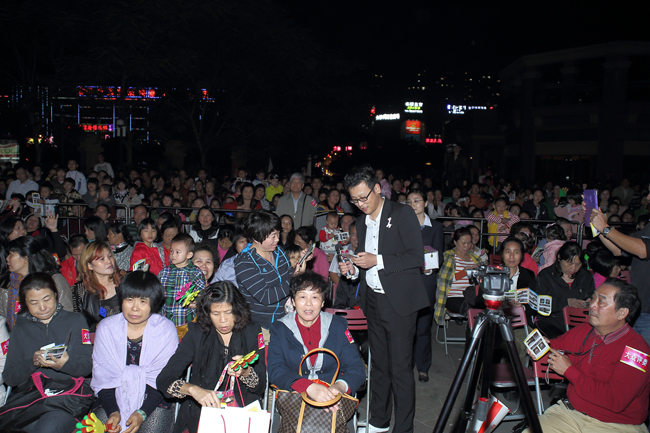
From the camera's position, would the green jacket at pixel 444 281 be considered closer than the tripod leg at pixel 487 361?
No

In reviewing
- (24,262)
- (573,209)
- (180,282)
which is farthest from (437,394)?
(573,209)

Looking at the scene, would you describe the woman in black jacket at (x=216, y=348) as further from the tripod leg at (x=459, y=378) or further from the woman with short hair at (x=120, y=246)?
the woman with short hair at (x=120, y=246)

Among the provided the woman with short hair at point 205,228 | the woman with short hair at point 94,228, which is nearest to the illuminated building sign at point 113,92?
the woman with short hair at point 205,228

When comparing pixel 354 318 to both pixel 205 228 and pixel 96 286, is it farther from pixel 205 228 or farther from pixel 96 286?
pixel 205 228

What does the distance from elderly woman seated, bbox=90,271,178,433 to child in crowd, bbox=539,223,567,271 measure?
486 cm

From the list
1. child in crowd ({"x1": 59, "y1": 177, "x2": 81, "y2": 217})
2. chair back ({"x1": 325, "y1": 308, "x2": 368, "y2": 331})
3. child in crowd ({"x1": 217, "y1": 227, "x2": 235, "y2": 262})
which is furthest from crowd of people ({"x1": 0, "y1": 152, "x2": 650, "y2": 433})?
child in crowd ({"x1": 59, "y1": 177, "x2": 81, "y2": 217})

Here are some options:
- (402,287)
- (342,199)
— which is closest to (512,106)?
(342,199)

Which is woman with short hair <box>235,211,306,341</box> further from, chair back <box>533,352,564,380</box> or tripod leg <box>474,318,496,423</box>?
chair back <box>533,352,564,380</box>

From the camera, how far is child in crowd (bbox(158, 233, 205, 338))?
4410 millimetres

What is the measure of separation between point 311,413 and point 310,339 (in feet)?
1.92

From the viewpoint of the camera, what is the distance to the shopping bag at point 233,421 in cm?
266

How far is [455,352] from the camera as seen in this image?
5.79 metres

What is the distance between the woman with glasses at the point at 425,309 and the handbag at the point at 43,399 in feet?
10.0

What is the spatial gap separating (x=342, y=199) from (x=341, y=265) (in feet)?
24.6
